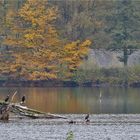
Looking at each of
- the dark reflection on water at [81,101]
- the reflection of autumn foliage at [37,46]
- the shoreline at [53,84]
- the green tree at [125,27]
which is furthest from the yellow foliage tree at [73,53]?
the dark reflection on water at [81,101]

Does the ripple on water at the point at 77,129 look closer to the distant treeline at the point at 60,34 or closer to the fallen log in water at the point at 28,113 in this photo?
the fallen log in water at the point at 28,113

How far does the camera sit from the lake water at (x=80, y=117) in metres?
56.0

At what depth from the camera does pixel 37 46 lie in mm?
121688

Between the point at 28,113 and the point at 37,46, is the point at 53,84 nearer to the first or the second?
the point at 37,46

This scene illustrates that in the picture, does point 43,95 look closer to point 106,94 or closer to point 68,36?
point 106,94

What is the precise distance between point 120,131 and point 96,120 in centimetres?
881

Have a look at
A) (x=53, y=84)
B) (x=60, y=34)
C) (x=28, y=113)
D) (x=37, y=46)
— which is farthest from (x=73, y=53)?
(x=28, y=113)

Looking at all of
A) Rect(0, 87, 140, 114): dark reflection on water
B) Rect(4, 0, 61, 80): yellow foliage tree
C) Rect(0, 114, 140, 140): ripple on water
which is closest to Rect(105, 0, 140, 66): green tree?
Rect(4, 0, 61, 80): yellow foliage tree

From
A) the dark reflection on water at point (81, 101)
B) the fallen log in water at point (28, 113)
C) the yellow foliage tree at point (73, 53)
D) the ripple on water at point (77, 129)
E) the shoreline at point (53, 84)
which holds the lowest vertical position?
the ripple on water at point (77, 129)

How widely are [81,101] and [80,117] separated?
58.9ft

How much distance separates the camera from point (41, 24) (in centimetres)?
12219

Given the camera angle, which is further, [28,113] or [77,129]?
[28,113]

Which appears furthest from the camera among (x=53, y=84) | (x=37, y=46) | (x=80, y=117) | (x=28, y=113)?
(x=37, y=46)

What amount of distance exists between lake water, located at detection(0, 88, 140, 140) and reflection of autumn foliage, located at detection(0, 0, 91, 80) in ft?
49.6
